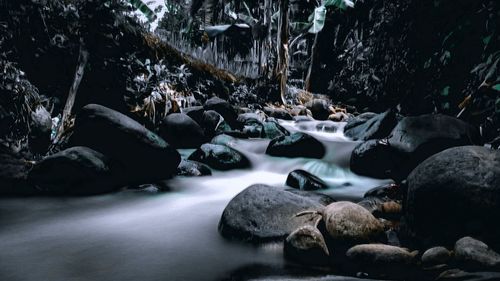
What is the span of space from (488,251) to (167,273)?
8.94ft

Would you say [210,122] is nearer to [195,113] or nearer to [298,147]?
[195,113]

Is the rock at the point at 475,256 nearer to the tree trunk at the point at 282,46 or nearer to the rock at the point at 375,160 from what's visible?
the rock at the point at 375,160

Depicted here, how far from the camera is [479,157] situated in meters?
3.36

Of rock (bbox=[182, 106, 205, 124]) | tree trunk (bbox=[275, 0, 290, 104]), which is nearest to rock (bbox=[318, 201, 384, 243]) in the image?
rock (bbox=[182, 106, 205, 124])

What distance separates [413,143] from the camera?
6043mm

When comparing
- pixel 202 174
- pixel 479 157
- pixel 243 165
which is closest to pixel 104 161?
pixel 202 174

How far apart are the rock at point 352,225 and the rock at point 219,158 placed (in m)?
4.14

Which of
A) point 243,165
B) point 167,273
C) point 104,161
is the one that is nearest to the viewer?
point 167,273

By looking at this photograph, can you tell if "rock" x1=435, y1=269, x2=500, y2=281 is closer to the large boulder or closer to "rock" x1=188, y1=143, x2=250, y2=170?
the large boulder

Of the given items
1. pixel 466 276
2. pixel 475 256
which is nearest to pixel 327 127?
pixel 475 256

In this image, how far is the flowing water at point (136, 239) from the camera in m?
3.29

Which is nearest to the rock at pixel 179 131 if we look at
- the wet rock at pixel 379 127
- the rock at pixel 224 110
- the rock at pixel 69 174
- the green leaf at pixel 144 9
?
the rock at pixel 224 110

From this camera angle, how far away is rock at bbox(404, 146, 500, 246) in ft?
10.3

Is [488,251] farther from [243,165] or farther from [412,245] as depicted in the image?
[243,165]
